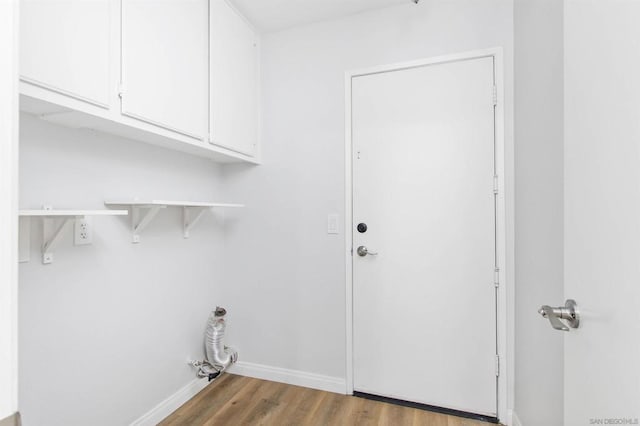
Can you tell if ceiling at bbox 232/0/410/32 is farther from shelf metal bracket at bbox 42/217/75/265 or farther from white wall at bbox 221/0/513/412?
shelf metal bracket at bbox 42/217/75/265

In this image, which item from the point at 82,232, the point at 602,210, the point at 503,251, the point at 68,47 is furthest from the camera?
the point at 503,251

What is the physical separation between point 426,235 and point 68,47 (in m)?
1.90

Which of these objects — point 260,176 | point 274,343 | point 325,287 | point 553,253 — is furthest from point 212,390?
point 553,253

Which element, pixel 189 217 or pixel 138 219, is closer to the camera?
pixel 138 219

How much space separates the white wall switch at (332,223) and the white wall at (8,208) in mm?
1665

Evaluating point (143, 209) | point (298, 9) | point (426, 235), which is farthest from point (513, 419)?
point (298, 9)

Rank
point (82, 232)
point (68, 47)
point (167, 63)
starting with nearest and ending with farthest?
point (68, 47) < point (82, 232) < point (167, 63)

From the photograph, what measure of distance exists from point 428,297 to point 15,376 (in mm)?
1841

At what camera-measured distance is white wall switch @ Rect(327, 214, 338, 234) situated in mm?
2148

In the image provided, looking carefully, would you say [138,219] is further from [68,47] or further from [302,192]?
[302,192]

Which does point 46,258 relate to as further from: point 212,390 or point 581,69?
point 581,69

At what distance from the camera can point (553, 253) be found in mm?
1251

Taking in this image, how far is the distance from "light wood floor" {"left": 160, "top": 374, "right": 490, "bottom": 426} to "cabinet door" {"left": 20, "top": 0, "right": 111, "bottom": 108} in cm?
176

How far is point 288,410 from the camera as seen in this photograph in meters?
1.92
